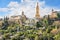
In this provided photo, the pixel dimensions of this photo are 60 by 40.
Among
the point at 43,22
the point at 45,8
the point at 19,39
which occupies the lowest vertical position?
the point at 19,39

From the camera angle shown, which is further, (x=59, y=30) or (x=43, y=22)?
(x=43, y=22)

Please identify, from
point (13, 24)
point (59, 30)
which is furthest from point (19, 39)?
point (59, 30)

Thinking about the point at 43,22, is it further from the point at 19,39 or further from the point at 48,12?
the point at 19,39

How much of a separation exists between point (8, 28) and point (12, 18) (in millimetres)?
Result: 301

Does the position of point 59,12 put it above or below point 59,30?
above

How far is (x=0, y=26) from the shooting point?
5453 mm

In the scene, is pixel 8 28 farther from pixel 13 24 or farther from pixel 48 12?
pixel 48 12

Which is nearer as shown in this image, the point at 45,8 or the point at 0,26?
the point at 45,8

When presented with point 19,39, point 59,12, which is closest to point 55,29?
point 59,12

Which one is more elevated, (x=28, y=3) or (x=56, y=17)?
(x=28, y=3)

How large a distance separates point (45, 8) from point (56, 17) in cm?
44

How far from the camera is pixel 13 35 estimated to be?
502 cm

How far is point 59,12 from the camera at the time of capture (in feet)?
16.8

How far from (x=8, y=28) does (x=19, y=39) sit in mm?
491
